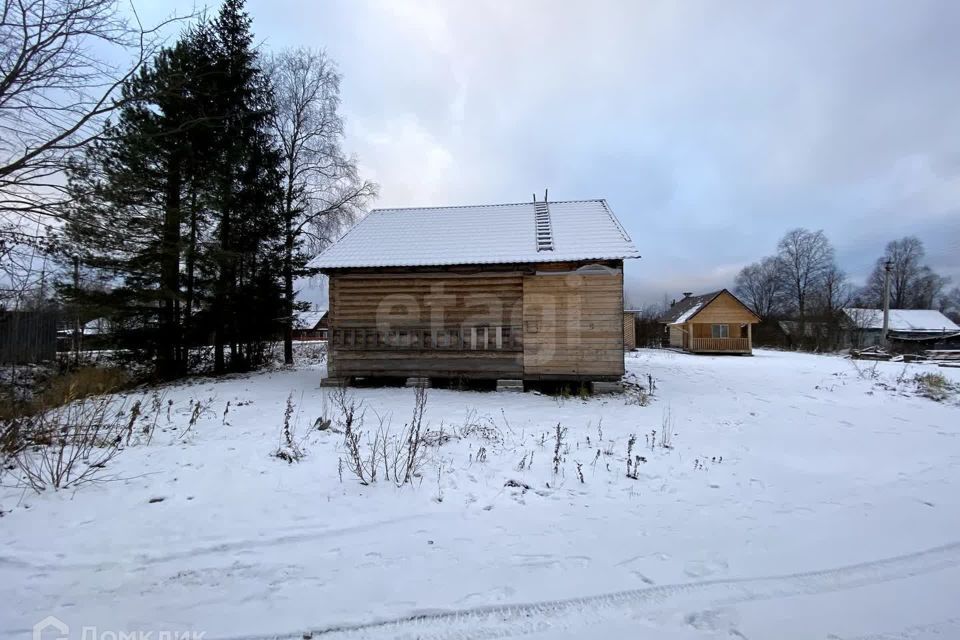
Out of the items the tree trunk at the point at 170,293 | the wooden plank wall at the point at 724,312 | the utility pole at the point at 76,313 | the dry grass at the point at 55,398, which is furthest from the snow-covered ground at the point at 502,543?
the wooden plank wall at the point at 724,312

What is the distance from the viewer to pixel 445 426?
6.33 metres

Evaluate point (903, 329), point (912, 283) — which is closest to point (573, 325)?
point (903, 329)

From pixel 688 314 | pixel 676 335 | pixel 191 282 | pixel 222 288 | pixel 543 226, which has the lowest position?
pixel 676 335

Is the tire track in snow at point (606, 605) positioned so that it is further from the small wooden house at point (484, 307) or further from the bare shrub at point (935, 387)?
the bare shrub at point (935, 387)

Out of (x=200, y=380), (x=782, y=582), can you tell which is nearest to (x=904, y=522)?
(x=782, y=582)

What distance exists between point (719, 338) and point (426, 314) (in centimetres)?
2278

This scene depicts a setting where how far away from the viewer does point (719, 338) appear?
83.8ft

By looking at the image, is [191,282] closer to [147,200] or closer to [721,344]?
[147,200]

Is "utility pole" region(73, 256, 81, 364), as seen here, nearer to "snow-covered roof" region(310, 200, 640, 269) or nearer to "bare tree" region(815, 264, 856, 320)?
"snow-covered roof" region(310, 200, 640, 269)

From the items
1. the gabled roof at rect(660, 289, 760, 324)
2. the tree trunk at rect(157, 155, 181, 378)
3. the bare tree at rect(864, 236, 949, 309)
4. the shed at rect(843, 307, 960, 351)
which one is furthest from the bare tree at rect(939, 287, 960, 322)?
the tree trunk at rect(157, 155, 181, 378)

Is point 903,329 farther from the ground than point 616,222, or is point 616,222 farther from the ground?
point 616,222

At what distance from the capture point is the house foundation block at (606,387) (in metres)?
9.83

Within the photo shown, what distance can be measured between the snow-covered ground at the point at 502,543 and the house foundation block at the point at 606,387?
3853 mm

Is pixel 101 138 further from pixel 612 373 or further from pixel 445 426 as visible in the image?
pixel 612 373
